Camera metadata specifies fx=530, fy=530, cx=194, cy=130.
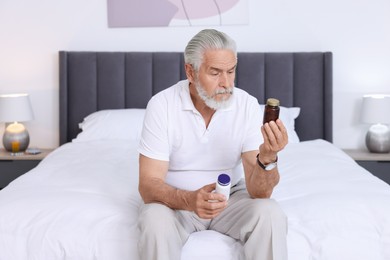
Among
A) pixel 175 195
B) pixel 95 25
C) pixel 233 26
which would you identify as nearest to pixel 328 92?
pixel 233 26

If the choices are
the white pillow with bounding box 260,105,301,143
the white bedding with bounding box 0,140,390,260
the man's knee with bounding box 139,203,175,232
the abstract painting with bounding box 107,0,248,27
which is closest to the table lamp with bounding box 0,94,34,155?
the abstract painting with bounding box 107,0,248,27

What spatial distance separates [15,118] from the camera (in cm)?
369

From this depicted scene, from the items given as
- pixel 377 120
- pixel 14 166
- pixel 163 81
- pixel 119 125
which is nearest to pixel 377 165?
pixel 377 120

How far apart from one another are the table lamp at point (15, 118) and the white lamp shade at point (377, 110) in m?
2.35

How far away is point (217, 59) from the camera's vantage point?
190 cm

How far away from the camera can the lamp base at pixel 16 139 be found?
3.72 meters

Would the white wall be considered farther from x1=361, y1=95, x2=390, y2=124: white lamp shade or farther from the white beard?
the white beard

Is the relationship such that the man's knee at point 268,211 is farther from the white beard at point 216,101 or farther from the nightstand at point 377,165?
the nightstand at point 377,165

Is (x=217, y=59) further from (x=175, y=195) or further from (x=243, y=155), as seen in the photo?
(x=175, y=195)

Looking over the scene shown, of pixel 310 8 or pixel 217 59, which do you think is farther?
pixel 310 8

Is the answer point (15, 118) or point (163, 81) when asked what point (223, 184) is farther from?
point (15, 118)

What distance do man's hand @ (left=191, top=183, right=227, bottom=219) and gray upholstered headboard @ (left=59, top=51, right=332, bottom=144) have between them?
7.23 feet

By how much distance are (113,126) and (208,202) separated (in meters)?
2.01

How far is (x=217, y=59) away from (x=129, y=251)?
2.42 ft
